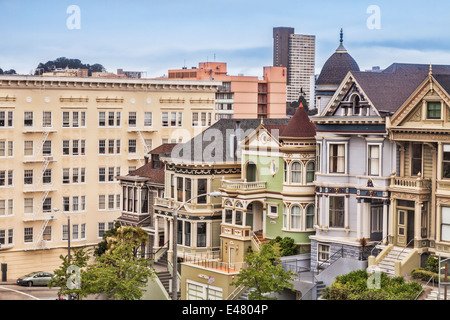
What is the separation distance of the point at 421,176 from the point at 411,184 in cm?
59

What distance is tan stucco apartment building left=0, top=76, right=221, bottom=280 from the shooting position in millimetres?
66000

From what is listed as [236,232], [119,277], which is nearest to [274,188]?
[236,232]

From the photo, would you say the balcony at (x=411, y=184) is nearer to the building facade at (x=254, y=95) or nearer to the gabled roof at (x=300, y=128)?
the gabled roof at (x=300, y=128)

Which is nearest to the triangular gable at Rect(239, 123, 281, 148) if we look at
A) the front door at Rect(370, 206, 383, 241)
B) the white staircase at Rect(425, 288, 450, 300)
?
the front door at Rect(370, 206, 383, 241)

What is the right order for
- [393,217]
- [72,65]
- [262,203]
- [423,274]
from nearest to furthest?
[423,274] → [393,217] → [262,203] → [72,65]

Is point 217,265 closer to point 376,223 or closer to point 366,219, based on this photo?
point 366,219

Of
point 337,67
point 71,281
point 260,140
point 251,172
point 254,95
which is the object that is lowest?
point 71,281

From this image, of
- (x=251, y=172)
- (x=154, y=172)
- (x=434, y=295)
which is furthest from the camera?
(x=154, y=172)

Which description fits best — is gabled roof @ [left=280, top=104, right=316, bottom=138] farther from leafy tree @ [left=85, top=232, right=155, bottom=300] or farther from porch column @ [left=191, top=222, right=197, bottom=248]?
leafy tree @ [left=85, top=232, right=155, bottom=300]

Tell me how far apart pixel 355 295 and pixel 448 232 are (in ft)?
17.1

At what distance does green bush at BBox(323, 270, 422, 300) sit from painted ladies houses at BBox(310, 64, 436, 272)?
1.91 m

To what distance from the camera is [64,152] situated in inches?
2682

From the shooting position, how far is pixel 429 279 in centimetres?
3778
